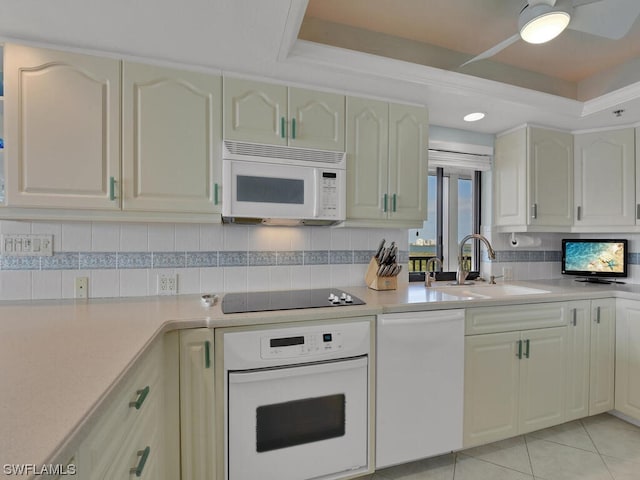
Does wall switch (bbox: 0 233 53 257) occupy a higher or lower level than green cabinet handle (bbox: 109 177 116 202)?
lower

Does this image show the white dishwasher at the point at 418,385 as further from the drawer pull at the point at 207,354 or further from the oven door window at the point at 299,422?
the drawer pull at the point at 207,354

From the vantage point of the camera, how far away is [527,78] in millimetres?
2230

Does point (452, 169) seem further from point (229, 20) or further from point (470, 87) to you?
point (229, 20)

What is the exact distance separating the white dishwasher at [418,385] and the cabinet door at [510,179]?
1.20m

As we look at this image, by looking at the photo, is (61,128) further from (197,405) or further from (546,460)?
(546,460)

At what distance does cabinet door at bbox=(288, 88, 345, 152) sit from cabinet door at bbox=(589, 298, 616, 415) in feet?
6.48

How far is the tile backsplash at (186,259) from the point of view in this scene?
5.25 feet

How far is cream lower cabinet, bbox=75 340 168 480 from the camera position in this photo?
67cm

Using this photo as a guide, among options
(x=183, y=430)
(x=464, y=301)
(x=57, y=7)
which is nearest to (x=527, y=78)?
(x=464, y=301)

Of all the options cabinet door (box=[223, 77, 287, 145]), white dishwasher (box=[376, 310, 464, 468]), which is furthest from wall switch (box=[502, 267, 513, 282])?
cabinet door (box=[223, 77, 287, 145])

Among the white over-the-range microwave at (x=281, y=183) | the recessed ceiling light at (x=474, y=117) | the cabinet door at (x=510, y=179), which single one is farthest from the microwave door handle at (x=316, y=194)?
the cabinet door at (x=510, y=179)

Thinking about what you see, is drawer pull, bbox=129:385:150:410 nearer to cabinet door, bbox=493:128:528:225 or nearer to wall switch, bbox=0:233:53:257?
wall switch, bbox=0:233:53:257

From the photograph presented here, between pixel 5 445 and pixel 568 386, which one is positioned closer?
pixel 5 445

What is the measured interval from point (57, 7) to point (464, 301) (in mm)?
2220
